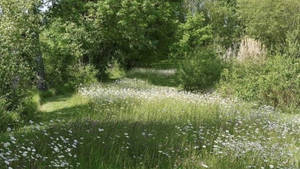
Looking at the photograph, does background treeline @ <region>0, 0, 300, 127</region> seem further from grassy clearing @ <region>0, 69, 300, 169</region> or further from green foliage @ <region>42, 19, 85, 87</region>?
grassy clearing @ <region>0, 69, 300, 169</region>

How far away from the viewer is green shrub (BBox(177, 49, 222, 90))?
16.2m

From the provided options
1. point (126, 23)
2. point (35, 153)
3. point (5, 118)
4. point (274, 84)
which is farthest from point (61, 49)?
point (35, 153)

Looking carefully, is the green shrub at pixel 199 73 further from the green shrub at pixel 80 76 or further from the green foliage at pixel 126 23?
the green shrub at pixel 80 76

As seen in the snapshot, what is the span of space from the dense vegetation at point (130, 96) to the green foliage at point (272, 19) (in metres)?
11.1

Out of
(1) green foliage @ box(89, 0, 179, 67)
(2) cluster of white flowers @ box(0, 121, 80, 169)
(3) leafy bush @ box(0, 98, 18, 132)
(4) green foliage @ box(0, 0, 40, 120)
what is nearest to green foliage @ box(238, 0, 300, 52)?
(1) green foliage @ box(89, 0, 179, 67)

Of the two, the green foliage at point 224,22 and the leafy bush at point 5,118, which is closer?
the leafy bush at point 5,118

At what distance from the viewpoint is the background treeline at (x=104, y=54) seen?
991cm

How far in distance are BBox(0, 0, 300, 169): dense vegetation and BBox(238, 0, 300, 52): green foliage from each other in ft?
36.4

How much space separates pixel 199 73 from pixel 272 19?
18.9m

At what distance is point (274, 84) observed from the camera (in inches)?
494

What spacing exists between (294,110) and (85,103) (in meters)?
7.52

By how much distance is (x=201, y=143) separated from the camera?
21.3ft

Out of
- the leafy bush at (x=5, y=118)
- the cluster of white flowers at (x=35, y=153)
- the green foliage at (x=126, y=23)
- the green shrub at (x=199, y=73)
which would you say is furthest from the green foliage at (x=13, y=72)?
the green shrub at (x=199, y=73)

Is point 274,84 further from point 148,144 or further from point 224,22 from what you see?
point 224,22
